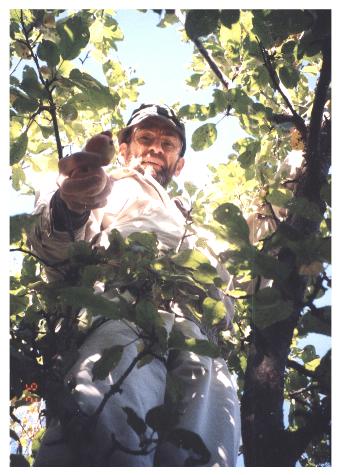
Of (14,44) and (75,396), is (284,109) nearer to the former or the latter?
(14,44)

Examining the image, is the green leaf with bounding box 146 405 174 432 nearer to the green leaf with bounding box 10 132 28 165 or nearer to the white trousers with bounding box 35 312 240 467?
the white trousers with bounding box 35 312 240 467

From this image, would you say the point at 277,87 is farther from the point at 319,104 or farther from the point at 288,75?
the point at 319,104

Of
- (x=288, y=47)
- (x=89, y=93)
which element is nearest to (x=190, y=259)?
(x=89, y=93)

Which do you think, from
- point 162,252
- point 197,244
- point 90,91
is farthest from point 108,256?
point 90,91

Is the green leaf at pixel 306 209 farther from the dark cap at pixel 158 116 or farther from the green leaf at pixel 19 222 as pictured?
the dark cap at pixel 158 116

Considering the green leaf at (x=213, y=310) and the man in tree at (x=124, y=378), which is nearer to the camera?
the man in tree at (x=124, y=378)

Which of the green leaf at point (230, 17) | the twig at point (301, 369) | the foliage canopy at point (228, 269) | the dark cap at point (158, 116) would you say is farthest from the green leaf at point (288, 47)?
the twig at point (301, 369)

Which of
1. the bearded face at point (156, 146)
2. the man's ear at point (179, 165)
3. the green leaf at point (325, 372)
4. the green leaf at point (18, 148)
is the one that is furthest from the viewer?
the man's ear at point (179, 165)

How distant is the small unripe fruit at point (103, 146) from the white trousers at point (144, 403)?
2.21 ft

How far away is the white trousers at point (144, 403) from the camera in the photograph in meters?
1.68

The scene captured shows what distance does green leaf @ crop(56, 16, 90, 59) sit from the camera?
6.79 ft

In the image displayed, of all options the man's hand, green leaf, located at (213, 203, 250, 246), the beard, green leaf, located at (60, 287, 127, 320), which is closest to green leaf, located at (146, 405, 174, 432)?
green leaf, located at (60, 287, 127, 320)

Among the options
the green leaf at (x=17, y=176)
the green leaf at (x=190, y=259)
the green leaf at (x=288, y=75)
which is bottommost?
the green leaf at (x=190, y=259)
